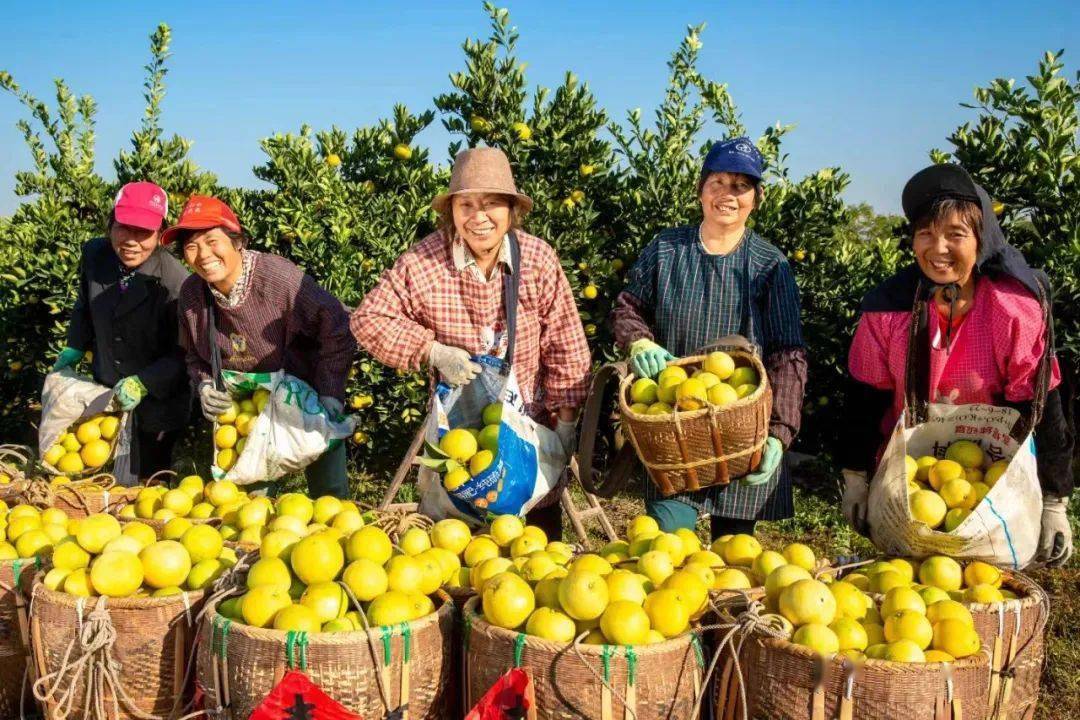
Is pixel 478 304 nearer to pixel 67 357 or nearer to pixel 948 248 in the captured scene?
pixel 948 248

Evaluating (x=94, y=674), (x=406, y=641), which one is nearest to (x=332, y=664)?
(x=406, y=641)

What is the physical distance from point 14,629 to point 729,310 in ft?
9.21

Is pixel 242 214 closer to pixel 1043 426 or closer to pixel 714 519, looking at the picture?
pixel 714 519

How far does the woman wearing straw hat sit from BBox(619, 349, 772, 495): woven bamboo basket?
0.56 meters

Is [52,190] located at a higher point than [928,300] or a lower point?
higher

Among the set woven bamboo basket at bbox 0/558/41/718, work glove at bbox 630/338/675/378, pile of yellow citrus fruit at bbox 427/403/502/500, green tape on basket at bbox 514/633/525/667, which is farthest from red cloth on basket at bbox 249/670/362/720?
work glove at bbox 630/338/675/378

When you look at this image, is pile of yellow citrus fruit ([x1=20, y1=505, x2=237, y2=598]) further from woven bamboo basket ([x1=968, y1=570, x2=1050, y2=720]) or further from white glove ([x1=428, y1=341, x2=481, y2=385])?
woven bamboo basket ([x1=968, y1=570, x2=1050, y2=720])

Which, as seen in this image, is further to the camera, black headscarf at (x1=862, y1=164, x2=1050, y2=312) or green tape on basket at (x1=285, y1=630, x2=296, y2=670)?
black headscarf at (x1=862, y1=164, x2=1050, y2=312)

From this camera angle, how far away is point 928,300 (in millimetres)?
3117

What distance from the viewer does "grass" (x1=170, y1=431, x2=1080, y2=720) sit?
11.9ft

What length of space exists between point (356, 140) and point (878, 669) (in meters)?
5.40

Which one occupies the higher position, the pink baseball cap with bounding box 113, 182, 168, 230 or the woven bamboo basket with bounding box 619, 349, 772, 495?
the pink baseball cap with bounding box 113, 182, 168, 230

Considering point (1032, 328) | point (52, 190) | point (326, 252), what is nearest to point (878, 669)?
point (1032, 328)

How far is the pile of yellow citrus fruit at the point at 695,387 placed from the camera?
3.00m
